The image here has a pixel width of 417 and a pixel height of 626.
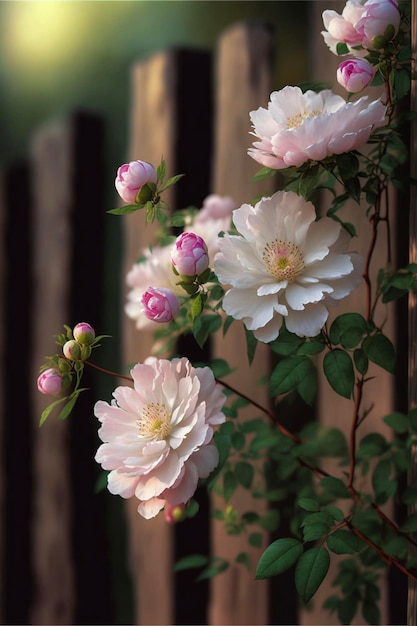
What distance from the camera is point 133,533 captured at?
62.3 inches

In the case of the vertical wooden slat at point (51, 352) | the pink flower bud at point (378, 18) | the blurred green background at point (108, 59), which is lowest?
the vertical wooden slat at point (51, 352)

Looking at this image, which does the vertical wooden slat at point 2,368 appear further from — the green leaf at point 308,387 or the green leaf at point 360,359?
the green leaf at point 360,359

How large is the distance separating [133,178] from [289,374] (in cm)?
24

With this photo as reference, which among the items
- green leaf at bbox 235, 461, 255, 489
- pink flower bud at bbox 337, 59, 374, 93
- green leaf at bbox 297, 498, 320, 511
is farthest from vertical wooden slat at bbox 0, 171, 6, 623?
pink flower bud at bbox 337, 59, 374, 93

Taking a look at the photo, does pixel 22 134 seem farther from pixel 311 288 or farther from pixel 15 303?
pixel 311 288

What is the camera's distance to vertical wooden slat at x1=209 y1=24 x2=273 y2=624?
1.34m

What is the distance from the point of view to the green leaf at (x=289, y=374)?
0.77 m

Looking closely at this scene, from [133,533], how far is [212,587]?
0.72 ft

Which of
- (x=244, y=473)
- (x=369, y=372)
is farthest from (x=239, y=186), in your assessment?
(x=244, y=473)

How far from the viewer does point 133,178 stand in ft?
2.47

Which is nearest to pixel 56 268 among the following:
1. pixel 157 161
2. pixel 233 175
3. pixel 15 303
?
pixel 15 303

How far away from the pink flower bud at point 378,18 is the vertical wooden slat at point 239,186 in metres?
0.56

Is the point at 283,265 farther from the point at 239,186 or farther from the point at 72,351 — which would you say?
the point at 239,186

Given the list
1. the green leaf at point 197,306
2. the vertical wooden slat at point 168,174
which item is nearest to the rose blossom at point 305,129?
the green leaf at point 197,306
